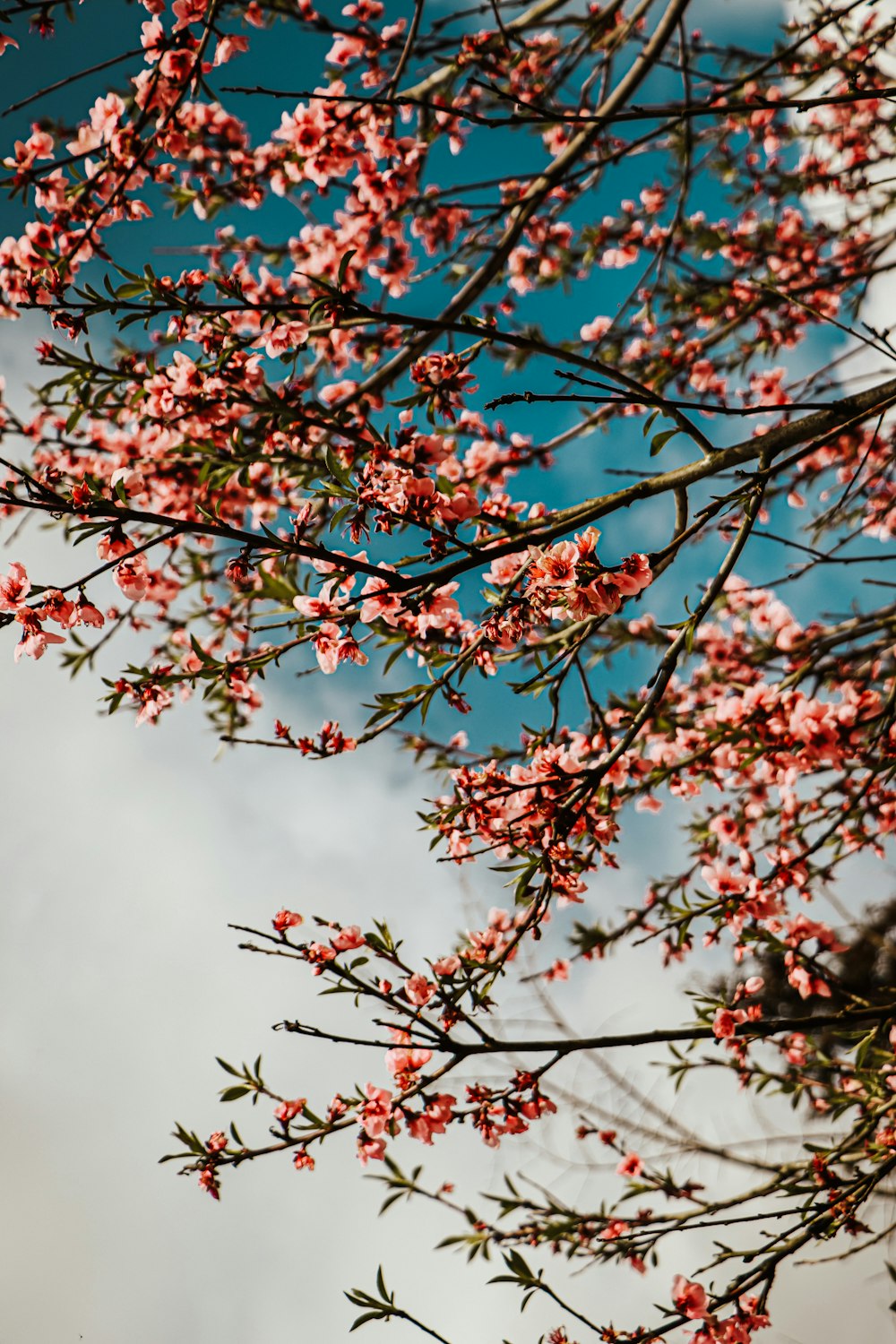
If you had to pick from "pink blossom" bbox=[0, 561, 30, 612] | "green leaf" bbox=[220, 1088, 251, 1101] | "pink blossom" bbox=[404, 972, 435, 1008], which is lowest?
"green leaf" bbox=[220, 1088, 251, 1101]

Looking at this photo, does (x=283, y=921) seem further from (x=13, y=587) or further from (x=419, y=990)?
(x=13, y=587)

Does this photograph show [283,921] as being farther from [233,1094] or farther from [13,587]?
[13,587]

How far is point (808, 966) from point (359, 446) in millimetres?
2400

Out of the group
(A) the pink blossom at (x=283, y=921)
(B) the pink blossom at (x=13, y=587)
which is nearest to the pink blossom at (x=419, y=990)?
(A) the pink blossom at (x=283, y=921)

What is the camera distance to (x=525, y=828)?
2.43m

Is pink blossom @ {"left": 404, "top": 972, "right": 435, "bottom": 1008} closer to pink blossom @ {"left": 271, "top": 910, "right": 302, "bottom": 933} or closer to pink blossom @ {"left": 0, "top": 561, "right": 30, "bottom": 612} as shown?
pink blossom @ {"left": 271, "top": 910, "right": 302, "bottom": 933}

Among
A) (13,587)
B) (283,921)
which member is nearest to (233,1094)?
(283,921)

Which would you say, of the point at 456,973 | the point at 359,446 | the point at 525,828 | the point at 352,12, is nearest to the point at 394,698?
the point at 525,828

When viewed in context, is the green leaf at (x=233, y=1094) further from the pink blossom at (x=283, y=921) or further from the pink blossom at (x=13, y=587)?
the pink blossom at (x=13, y=587)

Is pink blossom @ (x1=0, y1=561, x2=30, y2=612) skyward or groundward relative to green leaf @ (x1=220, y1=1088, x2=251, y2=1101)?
skyward

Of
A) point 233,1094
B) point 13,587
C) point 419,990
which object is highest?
point 13,587

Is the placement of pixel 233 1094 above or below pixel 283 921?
below

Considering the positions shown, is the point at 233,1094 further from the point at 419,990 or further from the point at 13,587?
the point at 13,587

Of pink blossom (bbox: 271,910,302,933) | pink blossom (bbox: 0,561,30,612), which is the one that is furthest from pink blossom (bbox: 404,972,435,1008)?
pink blossom (bbox: 0,561,30,612)
